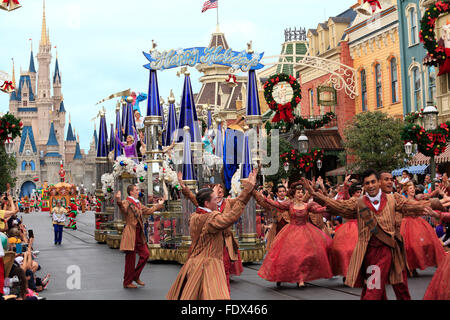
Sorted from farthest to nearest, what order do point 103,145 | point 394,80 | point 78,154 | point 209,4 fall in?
point 78,154, point 394,80, point 103,145, point 209,4

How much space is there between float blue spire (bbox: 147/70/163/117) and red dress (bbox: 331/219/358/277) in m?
6.26

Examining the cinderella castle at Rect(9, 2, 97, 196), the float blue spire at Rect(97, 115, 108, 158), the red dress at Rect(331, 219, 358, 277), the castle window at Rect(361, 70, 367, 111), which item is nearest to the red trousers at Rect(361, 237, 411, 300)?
the red dress at Rect(331, 219, 358, 277)

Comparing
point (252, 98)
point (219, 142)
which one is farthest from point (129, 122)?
point (252, 98)

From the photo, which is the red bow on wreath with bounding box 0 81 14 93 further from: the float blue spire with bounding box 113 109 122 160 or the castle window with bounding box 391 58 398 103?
the castle window with bounding box 391 58 398 103

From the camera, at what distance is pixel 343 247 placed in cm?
1066

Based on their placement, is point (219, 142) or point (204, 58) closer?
point (204, 58)

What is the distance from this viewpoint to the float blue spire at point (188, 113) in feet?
47.5

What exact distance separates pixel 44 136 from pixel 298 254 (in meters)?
129

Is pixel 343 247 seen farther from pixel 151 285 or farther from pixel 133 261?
pixel 133 261

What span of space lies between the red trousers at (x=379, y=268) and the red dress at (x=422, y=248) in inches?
161

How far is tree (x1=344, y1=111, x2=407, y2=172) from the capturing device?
25766mm

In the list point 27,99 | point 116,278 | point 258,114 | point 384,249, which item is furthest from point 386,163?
point 27,99

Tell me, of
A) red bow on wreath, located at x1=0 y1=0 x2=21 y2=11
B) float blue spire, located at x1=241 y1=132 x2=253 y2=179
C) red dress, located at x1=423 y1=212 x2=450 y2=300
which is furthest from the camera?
float blue spire, located at x1=241 y1=132 x2=253 y2=179

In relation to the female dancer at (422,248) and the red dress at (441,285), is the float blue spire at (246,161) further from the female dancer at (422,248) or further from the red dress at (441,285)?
the red dress at (441,285)
